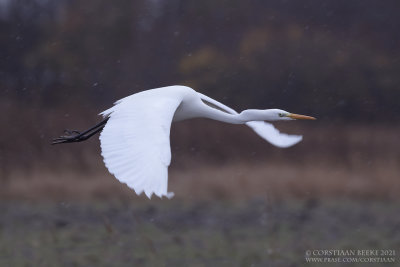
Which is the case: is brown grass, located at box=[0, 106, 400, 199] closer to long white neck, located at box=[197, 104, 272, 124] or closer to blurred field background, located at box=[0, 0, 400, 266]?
blurred field background, located at box=[0, 0, 400, 266]

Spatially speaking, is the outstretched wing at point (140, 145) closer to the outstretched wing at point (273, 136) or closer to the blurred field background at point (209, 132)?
the outstretched wing at point (273, 136)

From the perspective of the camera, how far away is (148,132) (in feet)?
17.0

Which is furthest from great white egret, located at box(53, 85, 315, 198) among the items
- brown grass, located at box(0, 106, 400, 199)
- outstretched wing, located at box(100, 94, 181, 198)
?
brown grass, located at box(0, 106, 400, 199)

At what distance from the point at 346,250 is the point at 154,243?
201 centimetres

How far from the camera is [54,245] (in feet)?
29.0

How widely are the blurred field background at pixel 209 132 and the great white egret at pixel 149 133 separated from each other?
1191 mm

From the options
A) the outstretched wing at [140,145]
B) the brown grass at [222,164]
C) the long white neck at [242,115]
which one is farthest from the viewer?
the brown grass at [222,164]

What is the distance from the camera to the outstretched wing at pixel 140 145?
4.64 meters

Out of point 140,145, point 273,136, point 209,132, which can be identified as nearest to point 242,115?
point 273,136

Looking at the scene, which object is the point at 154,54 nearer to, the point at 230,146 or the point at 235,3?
the point at 235,3

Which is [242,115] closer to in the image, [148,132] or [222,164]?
[148,132]

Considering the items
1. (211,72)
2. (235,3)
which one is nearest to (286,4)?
(235,3)

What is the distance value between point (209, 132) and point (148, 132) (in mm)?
7175

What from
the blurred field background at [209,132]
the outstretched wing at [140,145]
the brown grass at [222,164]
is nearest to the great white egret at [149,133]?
the outstretched wing at [140,145]
